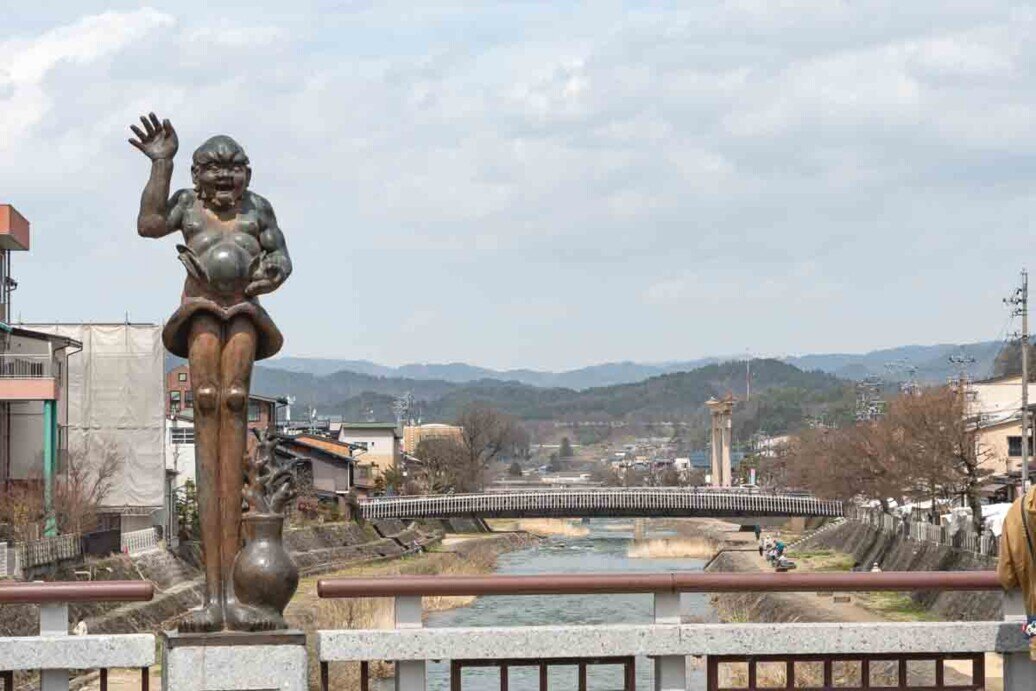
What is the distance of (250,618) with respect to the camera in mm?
8328

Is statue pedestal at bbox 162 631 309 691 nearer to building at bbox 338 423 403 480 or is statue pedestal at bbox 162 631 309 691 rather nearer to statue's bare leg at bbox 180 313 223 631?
statue's bare leg at bbox 180 313 223 631

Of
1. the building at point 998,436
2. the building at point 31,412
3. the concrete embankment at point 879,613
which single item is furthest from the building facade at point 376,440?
the building at point 31,412

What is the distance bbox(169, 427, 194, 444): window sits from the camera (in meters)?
66.3

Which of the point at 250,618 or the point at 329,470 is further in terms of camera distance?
the point at 329,470

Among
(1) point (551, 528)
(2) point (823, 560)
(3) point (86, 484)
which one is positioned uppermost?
(3) point (86, 484)

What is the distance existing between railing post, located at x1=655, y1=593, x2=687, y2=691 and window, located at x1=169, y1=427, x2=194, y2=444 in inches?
2299

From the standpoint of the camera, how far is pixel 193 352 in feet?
28.4

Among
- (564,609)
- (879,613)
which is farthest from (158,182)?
(564,609)

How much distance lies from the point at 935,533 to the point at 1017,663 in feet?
151

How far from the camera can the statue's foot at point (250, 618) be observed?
27.3ft

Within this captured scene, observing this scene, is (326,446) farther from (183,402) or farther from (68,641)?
(68,641)

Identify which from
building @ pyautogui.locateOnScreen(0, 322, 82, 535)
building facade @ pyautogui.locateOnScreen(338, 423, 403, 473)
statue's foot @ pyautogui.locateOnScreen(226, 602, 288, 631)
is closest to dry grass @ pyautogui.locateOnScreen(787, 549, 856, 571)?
building @ pyautogui.locateOnScreen(0, 322, 82, 535)

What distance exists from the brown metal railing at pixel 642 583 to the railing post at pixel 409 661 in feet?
0.35

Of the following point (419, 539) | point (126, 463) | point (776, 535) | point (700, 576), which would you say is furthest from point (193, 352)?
point (776, 535)
